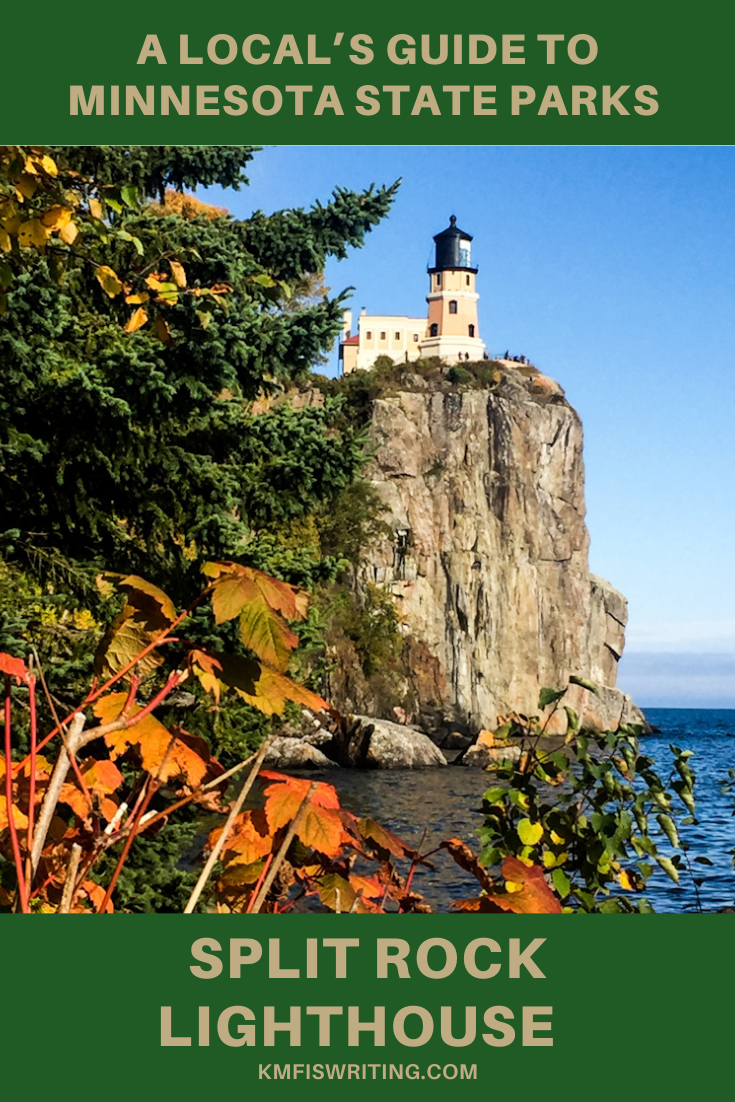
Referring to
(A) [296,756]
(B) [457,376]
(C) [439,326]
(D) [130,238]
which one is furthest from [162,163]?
(C) [439,326]

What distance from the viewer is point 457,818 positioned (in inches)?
994

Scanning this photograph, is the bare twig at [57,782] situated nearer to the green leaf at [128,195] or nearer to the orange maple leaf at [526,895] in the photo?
the orange maple leaf at [526,895]

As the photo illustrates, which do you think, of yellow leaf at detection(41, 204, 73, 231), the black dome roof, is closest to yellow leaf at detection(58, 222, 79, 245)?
yellow leaf at detection(41, 204, 73, 231)

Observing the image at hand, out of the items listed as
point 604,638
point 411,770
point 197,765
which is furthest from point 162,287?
point 604,638

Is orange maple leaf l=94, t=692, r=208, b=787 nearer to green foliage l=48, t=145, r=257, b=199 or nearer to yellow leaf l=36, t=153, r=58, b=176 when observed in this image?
yellow leaf l=36, t=153, r=58, b=176

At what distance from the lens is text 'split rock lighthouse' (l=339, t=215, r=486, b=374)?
210ft

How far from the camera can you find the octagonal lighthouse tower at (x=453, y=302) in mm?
64750

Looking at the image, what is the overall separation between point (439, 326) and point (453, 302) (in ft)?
9.13

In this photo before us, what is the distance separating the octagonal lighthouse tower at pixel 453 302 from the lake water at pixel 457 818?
29.9m

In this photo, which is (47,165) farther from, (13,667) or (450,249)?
(450,249)

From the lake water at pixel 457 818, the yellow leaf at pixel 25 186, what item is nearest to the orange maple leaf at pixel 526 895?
the lake water at pixel 457 818

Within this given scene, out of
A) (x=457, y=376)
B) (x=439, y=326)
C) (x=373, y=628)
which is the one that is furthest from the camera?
(x=439, y=326)

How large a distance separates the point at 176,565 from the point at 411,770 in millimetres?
33561

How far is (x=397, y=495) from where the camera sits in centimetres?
5450
